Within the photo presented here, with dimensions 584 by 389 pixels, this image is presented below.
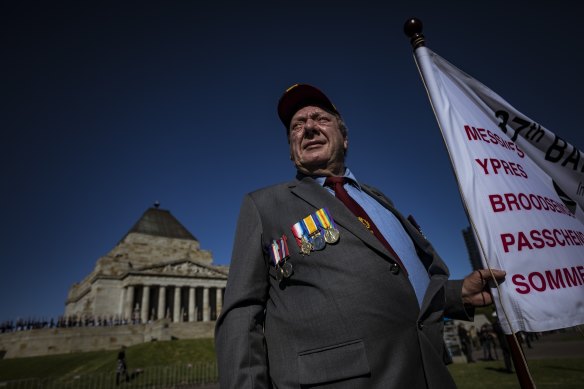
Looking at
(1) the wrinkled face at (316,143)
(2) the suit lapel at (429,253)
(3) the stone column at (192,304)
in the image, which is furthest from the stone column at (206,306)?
(2) the suit lapel at (429,253)

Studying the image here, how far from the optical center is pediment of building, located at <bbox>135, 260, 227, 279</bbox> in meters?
47.3

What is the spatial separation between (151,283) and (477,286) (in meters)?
50.9

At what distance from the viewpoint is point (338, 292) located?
1918 mm

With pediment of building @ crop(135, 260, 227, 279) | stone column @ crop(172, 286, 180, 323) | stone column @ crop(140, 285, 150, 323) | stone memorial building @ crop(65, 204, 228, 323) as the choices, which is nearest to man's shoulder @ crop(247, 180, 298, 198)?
stone memorial building @ crop(65, 204, 228, 323)

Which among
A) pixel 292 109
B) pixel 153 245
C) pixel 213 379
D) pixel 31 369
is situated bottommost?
pixel 213 379

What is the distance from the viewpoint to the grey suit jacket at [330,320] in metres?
1.74

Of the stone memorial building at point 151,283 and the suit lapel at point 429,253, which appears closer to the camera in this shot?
the suit lapel at point 429,253

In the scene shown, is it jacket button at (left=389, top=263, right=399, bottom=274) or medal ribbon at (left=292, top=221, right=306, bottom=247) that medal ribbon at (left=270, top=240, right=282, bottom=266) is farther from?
jacket button at (left=389, top=263, right=399, bottom=274)

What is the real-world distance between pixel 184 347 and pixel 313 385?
28.4m

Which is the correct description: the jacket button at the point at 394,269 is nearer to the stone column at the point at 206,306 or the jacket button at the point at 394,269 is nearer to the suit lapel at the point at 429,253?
the suit lapel at the point at 429,253

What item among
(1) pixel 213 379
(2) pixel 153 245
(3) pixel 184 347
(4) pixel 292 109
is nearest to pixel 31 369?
(3) pixel 184 347

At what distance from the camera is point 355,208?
7.97ft

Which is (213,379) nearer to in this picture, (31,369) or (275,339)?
(31,369)

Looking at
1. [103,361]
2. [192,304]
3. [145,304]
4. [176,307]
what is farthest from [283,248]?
[192,304]
